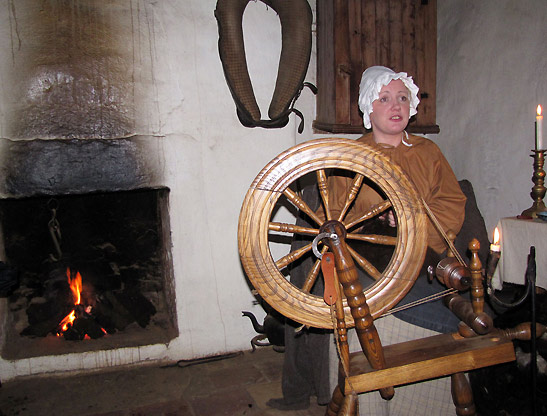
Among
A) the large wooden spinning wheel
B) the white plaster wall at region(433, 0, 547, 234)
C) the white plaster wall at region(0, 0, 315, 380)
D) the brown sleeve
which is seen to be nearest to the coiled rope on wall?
the white plaster wall at region(0, 0, 315, 380)

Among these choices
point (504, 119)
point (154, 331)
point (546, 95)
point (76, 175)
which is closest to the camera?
point (546, 95)

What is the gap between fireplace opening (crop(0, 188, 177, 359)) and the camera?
260 centimetres

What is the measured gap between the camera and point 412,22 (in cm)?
247

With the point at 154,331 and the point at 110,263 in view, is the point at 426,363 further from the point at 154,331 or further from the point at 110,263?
the point at 110,263

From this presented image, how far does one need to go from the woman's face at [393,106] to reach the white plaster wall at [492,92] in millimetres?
727

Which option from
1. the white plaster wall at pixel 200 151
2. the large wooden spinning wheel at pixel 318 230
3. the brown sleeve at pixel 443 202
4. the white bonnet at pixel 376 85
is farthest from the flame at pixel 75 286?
the brown sleeve at pixel 443 202

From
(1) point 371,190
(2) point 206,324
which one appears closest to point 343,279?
(1) point 371,190

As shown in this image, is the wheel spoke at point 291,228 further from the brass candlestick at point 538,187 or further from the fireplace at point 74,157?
the fireplace at point 74,157

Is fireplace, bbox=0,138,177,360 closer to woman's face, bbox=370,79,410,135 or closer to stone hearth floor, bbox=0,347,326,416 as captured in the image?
stone hearth floor, bbox=0,347,326,416

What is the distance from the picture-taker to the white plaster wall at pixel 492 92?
6.37 feet

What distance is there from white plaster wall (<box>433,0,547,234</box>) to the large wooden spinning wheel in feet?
3.63

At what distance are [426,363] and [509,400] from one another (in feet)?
2.47

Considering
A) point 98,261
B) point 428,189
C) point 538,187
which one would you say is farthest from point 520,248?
point 98,261

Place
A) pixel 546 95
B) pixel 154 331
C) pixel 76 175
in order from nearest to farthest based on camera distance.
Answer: pixel 546 95 < pixel 76 175 < pixel 154 331
